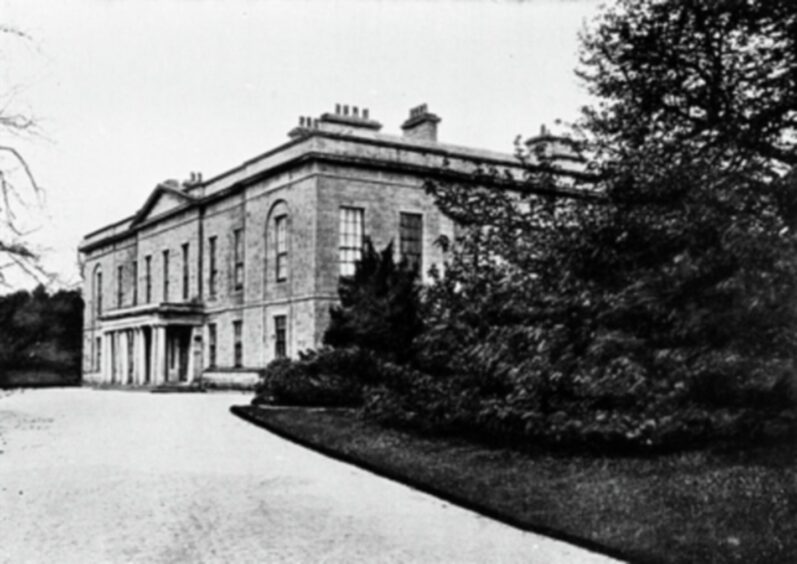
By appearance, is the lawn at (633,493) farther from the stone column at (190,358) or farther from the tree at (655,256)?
the stone column at (190,358)

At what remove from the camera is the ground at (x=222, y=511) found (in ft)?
23.6

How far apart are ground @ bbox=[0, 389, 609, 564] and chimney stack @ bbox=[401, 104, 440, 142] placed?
2261 centimetres

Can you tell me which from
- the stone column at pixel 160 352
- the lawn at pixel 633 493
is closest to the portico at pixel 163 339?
the stone column at pixel 160 352

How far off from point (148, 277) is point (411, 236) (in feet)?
60.8

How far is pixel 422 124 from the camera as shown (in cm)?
3594

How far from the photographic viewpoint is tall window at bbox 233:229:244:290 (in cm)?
3612

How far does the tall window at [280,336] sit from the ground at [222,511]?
56.1ft

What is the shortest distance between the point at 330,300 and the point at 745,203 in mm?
21128

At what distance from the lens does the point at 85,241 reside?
5691 cm

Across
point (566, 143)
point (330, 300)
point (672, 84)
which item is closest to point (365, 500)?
point (566, 143)

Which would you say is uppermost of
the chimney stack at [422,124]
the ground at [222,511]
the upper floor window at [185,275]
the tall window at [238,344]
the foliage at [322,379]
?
the chimney stack at [422,124]

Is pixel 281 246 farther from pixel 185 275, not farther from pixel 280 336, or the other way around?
pixel 185 275

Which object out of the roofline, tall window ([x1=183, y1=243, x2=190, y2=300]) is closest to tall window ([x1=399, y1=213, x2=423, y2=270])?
the roofline

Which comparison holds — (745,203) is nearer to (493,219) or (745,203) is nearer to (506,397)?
(506,397)
